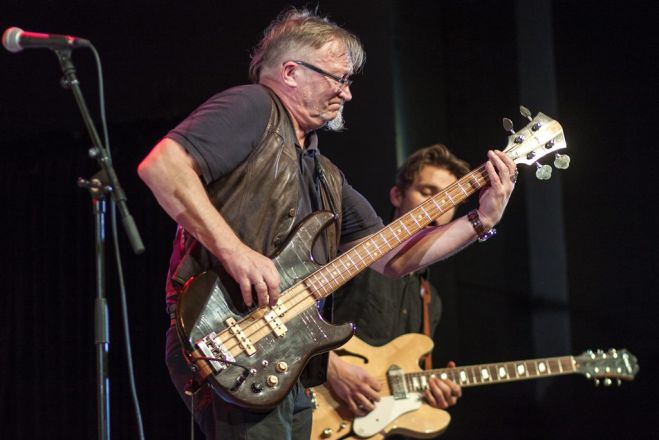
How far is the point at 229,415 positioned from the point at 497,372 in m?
2.33

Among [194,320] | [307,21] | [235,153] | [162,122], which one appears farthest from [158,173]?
[162,122]

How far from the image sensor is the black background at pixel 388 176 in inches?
196

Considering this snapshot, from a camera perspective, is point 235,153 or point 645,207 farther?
point 645,207

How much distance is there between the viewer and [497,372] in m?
4.37

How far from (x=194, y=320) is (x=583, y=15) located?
12.4 ft

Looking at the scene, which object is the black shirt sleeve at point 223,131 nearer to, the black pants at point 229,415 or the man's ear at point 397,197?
the black pants at point 229,415

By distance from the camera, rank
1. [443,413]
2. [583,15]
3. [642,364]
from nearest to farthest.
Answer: [443,413] < [642,364] < [583,15]

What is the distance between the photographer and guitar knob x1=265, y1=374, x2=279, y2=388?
2.40 metres

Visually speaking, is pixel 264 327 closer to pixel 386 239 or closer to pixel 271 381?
pixel 271 381

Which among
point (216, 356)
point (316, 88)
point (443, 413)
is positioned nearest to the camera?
point (216, 356)

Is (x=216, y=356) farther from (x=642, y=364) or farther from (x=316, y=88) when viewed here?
(x=642, y=364)

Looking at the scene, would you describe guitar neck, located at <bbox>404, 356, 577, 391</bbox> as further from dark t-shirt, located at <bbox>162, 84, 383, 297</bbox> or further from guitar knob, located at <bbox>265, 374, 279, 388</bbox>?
A: guitar knob, located at <bbox>265, 374, 279, 388</bbox>

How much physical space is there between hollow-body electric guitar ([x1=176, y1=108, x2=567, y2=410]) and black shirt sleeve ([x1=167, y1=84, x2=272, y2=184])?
0.31m

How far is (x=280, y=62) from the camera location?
297 cm
